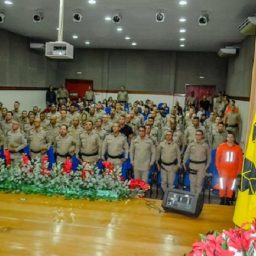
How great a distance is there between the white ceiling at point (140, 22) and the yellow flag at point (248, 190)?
228 inches

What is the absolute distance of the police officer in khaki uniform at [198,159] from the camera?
6312 millimetres

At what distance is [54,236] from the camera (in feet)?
8.37

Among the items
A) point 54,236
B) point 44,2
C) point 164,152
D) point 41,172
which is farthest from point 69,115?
point 54,236

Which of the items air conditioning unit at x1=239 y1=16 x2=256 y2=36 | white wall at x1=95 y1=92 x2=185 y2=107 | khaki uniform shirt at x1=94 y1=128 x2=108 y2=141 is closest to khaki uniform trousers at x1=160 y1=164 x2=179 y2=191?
khaki uniform shirt at x1=94 y1=128 x2=108 y2=141

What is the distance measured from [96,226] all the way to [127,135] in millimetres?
5202

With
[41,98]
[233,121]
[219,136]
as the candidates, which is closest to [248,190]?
[219,136]

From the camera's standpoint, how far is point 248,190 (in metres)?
2.88

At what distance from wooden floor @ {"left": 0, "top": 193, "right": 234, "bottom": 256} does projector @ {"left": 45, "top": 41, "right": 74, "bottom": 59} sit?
162 cm

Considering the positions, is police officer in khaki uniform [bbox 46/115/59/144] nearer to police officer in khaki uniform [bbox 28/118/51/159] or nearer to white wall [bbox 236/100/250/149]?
police officer in khaki uniform [bbox 28/118/51/159]

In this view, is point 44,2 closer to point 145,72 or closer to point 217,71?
point 145,72

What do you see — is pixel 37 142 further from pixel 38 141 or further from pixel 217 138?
pixel 217 138

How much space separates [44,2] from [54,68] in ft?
30.8

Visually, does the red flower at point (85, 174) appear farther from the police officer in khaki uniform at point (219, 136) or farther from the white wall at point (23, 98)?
the white wall at point (23, 98)

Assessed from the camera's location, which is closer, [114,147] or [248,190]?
[248,190]
